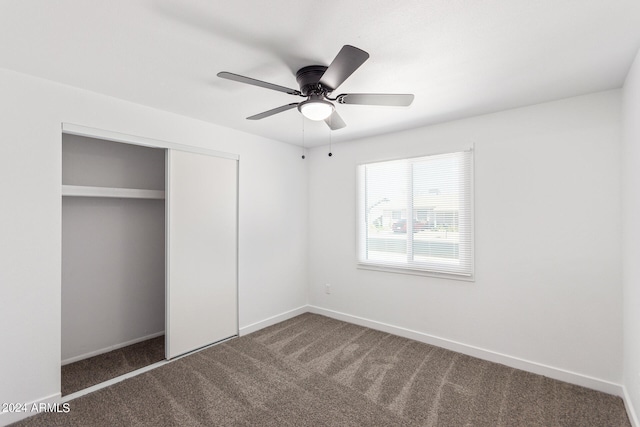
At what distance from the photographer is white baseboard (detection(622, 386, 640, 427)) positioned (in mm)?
2035

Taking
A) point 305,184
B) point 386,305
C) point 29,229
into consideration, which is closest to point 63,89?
point 29,229

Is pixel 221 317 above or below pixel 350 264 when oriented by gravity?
below

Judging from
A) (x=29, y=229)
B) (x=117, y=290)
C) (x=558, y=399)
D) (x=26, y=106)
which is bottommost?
(x=558, y=399)

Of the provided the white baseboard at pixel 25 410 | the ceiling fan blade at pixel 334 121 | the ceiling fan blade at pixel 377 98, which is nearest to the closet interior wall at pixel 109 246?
the white baseboard at pixel 25 410

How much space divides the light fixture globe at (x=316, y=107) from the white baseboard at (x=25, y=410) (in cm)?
292

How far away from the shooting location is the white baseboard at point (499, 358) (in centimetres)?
251

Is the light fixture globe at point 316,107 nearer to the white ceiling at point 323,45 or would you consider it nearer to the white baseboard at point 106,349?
the white ceiling at point 323,45

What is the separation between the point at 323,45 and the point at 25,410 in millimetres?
3330

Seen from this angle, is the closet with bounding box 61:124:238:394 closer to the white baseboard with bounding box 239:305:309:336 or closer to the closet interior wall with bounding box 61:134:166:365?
the closet interior wall with bounding box 61:134:166:365

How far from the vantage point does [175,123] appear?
3.09 m

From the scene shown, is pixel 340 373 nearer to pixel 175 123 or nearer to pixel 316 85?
pixel 316 85

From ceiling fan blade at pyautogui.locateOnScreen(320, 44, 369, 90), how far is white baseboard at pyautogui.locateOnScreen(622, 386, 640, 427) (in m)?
2.93

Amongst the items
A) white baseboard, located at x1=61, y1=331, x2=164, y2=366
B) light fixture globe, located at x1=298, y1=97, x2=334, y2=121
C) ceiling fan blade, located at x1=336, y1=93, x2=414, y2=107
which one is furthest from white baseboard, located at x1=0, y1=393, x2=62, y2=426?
ceiling fan blade, located at x1=336, y1=93, x2=414, y2=107

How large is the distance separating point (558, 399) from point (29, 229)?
170 inches
